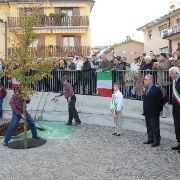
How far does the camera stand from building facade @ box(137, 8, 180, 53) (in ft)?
120

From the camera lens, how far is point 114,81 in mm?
13914

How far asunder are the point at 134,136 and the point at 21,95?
3.67 m

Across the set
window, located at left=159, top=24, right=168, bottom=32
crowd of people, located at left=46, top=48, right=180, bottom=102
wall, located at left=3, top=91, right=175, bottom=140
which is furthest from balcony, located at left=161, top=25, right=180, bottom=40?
wall, located at left=3, top=91, right=175, bottom=140

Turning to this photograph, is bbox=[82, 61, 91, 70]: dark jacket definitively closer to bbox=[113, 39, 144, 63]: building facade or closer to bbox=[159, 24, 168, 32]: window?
bbox=[159, 24, 168, 32]: window

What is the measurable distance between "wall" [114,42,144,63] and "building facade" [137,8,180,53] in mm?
1600

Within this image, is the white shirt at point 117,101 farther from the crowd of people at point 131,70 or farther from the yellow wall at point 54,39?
the yellow wall at point 54,39

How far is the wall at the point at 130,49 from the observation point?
1853 inches

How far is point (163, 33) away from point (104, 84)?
25.5 metres

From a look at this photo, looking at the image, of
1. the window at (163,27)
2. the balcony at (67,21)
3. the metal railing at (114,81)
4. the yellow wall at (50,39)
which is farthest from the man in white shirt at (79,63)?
the window at (163,27)

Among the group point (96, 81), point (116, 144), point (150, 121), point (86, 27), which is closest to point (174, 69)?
point (150, 121)

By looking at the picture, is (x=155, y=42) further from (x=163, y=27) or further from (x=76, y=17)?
(x=76, y=17)

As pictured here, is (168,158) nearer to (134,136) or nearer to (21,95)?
(134,136)

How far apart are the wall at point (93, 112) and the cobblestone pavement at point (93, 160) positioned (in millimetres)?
712

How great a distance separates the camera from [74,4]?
125ft
